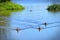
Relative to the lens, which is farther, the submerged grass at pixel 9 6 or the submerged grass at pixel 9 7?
the submerged grass at pixel 9 6

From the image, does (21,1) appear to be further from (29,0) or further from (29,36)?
(29,36)

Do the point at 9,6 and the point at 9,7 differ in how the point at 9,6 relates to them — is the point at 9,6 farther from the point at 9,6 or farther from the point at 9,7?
the point at 9,7

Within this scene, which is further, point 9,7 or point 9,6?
point 9,6

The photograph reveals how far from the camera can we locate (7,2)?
2505cm

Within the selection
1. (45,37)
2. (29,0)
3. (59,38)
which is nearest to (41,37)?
Result: (45,37)

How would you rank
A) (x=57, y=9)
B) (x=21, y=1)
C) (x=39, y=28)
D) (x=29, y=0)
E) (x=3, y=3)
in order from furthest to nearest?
(x=21, y=1) < (x=29, y=0) < (x=3, y=3) < (x=57, y=9) < (x=39, y=28)

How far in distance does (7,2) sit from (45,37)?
660 inches

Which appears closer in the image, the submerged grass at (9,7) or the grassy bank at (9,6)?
the submerged grass at (9,7)

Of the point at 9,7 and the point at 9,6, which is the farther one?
the point at 9,6

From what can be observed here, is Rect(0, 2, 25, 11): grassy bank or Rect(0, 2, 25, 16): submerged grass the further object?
Rect(0, 2, 25, 11): grassy bank

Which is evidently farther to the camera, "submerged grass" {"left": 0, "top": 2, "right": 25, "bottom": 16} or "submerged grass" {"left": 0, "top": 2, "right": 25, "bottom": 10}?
"submerged grass" {"left": 0, "top": 2, "right": 25, "bottom": 10}

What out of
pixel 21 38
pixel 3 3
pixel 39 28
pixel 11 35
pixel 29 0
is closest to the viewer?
pixel 21 38

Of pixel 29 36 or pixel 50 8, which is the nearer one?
pixel 29 36

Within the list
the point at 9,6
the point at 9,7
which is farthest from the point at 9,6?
the point at 9,7
